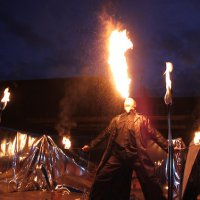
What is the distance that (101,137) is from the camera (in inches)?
251

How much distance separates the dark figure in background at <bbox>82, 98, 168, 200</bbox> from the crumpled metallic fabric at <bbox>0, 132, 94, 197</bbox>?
8.08ft

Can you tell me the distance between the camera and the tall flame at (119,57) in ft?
22.6

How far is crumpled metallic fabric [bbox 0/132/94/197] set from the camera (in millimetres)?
7883

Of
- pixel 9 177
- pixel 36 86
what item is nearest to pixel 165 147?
pixel 9 177

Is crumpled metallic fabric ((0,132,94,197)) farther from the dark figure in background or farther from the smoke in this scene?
the smoke

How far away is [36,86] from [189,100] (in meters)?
7.65

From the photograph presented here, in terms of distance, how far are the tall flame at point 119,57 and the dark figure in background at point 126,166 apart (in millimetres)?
1287

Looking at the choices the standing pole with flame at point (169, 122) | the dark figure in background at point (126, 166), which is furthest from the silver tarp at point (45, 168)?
the standing pole with flame at point (169, 122)

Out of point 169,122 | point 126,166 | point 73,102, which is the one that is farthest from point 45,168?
point 73,102

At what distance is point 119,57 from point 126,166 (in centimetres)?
288

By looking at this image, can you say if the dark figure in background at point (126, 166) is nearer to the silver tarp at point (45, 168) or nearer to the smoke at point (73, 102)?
the silver tarp at point (45, 168)

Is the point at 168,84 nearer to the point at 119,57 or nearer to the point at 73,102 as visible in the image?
the point at 119,57

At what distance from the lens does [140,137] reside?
5.76m

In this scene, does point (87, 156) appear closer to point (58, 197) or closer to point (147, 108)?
point (58, 197)
